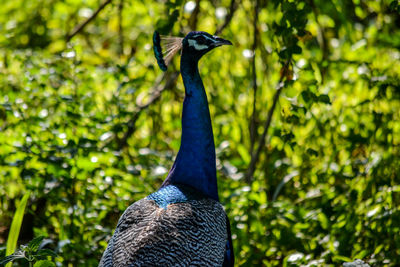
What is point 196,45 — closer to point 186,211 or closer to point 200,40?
point 200,40

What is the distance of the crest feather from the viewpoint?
2.56 meters

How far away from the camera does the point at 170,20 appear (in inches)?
109

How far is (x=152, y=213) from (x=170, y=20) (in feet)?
3.65

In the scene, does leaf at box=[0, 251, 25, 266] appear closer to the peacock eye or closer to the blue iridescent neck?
the blue iridescent neck

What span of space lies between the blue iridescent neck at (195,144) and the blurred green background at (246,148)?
10.7 inches

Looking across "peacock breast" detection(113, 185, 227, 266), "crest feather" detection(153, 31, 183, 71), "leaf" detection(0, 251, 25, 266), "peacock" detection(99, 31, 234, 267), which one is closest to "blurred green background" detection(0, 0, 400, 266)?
"crest feather" detection(153, 31, 183, 71)

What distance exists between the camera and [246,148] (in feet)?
11.6

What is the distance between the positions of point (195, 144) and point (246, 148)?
1170 millimetres

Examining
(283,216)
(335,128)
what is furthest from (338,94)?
(283,216)

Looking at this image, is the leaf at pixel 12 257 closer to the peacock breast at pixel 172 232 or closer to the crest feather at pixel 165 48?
the peacock breast at pixel 172 232

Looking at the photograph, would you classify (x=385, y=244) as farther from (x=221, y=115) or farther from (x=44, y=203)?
(x=44, y=203)

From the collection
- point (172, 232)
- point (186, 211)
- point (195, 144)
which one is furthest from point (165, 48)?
point (172, 232)

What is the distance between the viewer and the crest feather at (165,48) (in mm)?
2564

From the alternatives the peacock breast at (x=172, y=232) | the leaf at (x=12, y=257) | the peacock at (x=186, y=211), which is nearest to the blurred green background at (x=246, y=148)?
the peacock at (x=186, y=211)
